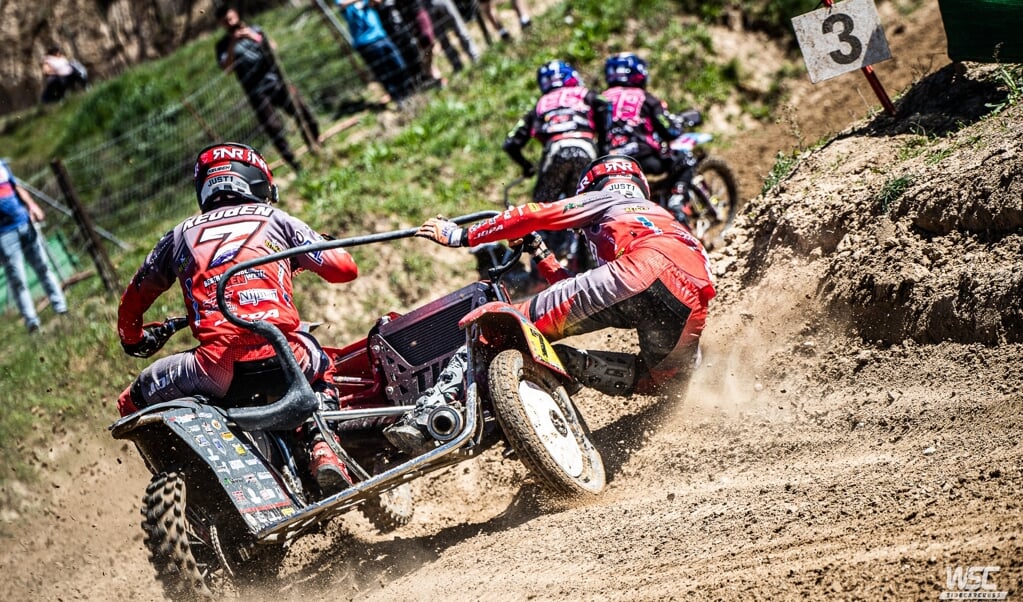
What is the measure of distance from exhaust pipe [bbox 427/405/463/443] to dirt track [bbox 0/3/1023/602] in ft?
2.17

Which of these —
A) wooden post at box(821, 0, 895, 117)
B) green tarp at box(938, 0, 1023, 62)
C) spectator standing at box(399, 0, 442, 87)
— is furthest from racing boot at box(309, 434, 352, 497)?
spectator standing at box(399, 0, 442, 87)

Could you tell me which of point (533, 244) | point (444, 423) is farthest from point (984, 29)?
point (444, 423)

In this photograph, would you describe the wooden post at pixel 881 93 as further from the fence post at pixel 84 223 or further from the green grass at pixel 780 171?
the fence post at pixel 84 223

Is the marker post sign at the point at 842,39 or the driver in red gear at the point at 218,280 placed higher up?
the driver in red gear at the point at 218,280

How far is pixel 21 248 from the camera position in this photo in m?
11.0

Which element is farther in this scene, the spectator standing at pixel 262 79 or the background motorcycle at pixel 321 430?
the spectator standing at pixel 262 79

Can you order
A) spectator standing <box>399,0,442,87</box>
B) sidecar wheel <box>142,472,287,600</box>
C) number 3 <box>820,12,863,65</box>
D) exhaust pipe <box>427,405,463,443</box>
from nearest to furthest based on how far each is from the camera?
sidecar wheel <box>142,472,287,600</box> → exhaust pipe <box>427,405,463,443</box> → number 3 <box>820,12,863,65</box> → spectator standing <box>399,0,442,87</box>

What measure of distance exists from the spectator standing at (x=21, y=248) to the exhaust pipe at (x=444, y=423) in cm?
775

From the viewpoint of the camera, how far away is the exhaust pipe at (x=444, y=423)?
5.10 meters

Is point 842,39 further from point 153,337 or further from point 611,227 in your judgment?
point 153,337

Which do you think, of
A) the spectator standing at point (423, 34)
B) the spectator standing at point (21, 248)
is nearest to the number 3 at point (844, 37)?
the spectator standing at point (423, 34)

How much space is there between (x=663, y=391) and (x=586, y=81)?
7.16m

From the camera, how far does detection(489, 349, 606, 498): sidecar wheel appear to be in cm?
494

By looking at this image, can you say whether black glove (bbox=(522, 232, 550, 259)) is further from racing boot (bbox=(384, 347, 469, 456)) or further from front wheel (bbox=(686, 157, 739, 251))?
front wheel (bbox=(686, 157, 739, 251))
